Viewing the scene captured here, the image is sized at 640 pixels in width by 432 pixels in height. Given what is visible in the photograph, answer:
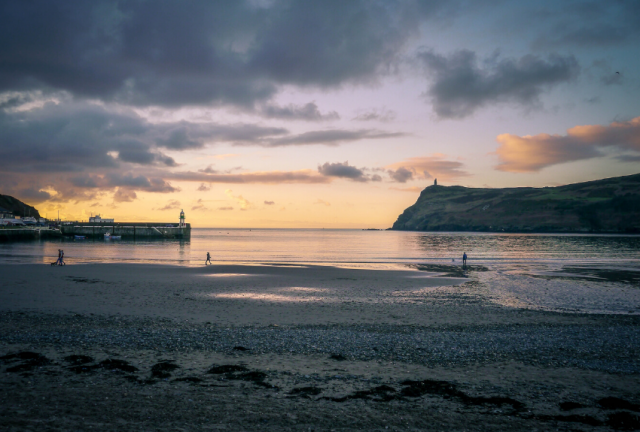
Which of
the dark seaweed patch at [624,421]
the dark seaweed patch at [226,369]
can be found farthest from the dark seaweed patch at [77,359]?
the dark seaweed patch at [624,421]

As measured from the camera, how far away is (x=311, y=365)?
37.4 ft

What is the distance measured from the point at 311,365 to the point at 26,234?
12221cm

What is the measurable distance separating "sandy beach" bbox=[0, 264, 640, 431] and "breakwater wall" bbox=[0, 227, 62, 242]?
95.4 metres

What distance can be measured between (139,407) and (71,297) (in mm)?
17707

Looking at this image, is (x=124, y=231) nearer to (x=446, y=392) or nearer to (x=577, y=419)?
(x=446, y=392)

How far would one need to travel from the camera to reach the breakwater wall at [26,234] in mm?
97500

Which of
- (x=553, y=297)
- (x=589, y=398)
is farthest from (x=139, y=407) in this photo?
(x=553, y=297)

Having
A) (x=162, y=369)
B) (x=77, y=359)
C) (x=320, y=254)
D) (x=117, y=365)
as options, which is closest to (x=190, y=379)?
(x=162, y=369)

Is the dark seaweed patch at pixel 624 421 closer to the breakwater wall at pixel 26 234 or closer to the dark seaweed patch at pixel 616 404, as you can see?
the dark seaweed patch at pixel 616 404

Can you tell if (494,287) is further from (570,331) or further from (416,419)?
(416,419)

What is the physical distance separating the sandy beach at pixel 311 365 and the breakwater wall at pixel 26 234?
3755 inches

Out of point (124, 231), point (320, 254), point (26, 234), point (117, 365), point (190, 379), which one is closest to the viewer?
point (190, 379)

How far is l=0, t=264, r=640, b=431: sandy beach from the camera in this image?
8.15 metres

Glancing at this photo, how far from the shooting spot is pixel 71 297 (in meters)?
22.8
